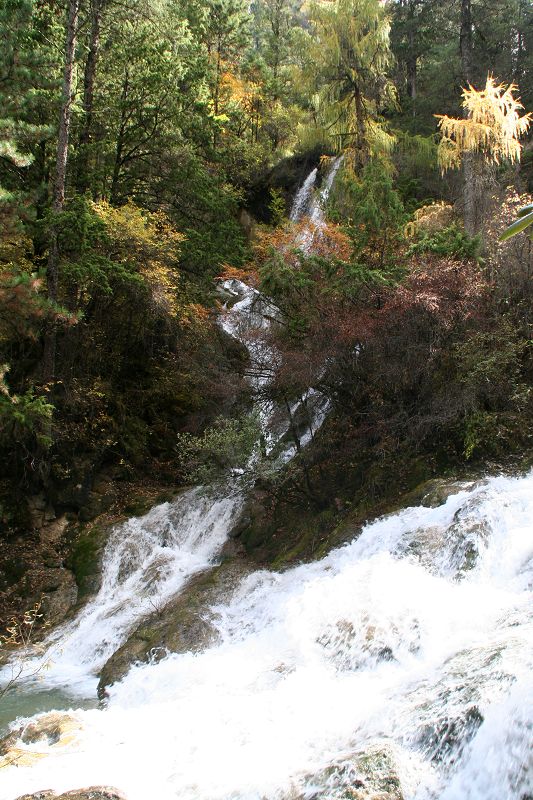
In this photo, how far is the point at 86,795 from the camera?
4.74 metres

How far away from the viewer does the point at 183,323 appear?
14469 mm

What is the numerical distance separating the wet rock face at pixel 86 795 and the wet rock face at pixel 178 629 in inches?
125

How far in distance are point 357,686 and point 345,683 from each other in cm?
20

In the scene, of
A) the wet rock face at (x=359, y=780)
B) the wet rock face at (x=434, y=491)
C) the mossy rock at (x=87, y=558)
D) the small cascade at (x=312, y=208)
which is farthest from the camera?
the small cascade at (x=312, y=208)

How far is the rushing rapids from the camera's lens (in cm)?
428

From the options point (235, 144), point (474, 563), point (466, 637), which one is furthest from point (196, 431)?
point (235, 144)

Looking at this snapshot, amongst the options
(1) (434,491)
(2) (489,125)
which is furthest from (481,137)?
(1) (434,491)

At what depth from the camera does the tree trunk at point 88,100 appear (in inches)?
538

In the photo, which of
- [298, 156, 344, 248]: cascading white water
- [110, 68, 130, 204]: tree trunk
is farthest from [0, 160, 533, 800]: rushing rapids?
[110, 68, 130, 204]: tree trunk

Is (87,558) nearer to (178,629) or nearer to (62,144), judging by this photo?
(178,629)

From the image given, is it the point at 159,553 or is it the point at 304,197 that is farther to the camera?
the point at 304,197

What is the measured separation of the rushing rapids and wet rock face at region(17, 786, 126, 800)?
221 millimetres

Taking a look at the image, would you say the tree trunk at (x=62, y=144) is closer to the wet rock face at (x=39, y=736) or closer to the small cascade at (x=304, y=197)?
the wet rock face at (x=39, y=736)

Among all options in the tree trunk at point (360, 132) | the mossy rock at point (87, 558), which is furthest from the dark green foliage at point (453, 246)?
the mossy rock at point (87, 558)
